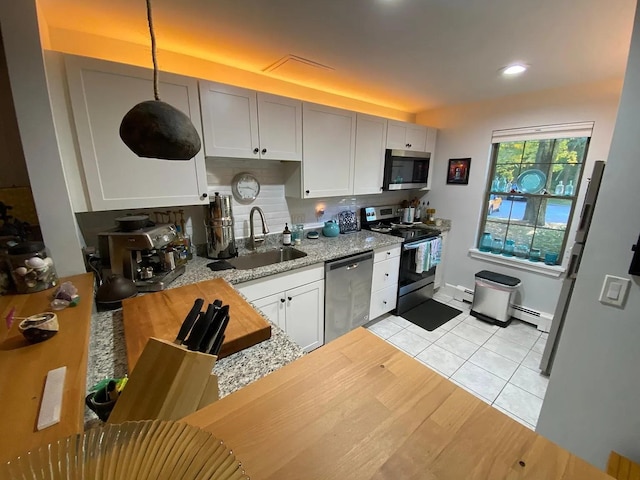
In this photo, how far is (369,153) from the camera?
8.95 feet

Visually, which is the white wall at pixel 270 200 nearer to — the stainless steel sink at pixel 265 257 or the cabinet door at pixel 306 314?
the stainless steel sink at pixel 265 257

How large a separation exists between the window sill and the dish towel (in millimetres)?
735

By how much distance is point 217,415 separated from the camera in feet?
1.72

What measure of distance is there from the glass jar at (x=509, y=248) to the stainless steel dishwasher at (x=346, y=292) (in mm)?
1721

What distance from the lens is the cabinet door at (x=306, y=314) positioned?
2020mm

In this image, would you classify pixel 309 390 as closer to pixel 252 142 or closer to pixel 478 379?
pixel 252 142

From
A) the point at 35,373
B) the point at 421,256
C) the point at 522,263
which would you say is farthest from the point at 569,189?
the point at 35,373

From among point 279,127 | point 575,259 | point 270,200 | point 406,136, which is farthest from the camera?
point 406,136

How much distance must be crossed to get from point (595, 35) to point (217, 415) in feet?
8.25

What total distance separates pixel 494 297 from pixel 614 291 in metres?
1.84

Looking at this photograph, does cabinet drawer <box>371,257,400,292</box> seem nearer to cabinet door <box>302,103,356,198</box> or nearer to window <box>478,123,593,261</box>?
cabinet door <box>302,103,356,198</box>

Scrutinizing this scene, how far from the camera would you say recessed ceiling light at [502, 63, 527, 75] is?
1.96m

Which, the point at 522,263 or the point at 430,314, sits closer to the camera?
the point at 522,263

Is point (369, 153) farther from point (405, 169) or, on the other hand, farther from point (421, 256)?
point (421, 256)
